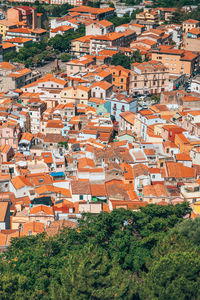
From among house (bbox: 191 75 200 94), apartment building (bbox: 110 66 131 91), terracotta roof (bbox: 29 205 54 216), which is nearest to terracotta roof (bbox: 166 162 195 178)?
terracotta roof (bbox: 29 205 54 216)

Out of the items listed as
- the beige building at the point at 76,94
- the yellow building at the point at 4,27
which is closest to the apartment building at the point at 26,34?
the yellow building at the point at 4,27

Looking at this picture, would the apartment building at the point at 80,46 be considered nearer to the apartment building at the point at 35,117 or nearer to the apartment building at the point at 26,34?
the apartment building at the point at 26,34

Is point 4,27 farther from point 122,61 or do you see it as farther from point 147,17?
point 122,61

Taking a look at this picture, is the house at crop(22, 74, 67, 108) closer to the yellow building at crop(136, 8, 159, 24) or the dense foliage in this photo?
the dense foliage

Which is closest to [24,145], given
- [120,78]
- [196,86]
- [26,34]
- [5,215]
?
[5,215]

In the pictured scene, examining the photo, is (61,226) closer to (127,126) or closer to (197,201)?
(197,201)
